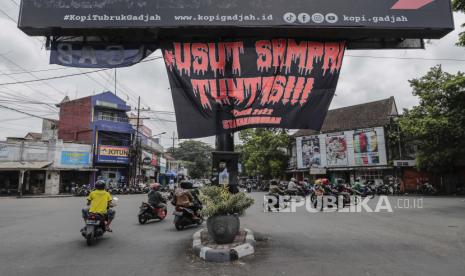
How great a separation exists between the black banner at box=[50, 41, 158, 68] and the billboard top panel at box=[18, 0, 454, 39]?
1.70ft

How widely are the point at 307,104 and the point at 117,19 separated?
13.7 feet

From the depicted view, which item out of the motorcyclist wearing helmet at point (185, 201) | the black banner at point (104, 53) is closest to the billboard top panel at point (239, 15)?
the black banner at point (104, 53)

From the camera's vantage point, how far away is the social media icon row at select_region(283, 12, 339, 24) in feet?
19.8

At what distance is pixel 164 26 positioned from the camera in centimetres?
600

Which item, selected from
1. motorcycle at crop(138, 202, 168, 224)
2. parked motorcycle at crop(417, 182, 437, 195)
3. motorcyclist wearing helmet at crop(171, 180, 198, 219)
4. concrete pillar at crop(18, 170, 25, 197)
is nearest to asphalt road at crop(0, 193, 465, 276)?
motorcycle at crop(138, 202, 168, 224)

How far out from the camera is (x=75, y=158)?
31219mm

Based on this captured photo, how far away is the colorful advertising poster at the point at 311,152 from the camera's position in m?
38.1

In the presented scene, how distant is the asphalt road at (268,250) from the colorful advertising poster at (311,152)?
2860 cm

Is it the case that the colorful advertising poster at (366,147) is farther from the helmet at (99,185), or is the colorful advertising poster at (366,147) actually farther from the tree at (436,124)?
the helmet at (99,185)

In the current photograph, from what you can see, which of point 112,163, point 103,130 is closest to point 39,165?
point 112,163

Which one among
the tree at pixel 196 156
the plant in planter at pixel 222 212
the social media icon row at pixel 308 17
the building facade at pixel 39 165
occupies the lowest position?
the plant in planter at pixel 222 212

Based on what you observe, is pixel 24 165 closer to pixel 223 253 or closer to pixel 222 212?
pixel 222 212

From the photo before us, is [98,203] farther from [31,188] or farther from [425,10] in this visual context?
[31,188]

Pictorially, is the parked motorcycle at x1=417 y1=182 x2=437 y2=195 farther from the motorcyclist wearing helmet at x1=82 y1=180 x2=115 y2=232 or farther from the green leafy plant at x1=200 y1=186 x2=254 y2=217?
the motorcyclist wearing helmet at x1=82 y1=180 x2=115 y2=232
